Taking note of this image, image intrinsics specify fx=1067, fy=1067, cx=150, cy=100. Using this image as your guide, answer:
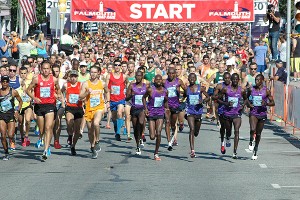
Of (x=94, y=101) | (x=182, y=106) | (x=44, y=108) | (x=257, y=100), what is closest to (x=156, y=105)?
(x=94, y=101)

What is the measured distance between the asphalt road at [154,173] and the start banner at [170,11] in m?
14.3

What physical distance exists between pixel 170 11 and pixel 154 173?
66.9 ft

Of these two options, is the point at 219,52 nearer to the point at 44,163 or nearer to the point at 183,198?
the point at 44,163

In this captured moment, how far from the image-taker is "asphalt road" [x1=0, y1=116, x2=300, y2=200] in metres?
16.0

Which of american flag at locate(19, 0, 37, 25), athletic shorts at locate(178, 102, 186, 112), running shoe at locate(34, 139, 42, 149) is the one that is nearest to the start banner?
american flag at locate(19, 0, 37, 25)

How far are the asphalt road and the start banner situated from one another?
1430 centimetres

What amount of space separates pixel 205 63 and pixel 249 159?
9.51 meters

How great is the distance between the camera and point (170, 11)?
38469 mm

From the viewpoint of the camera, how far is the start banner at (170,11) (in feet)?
126

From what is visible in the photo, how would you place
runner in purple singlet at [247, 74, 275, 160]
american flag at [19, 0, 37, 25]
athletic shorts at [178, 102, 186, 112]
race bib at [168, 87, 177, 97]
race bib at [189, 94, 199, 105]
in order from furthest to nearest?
american flag at [19, 0, 37, 25] < athletic shorts at [178, 102, 186, 112] < race bib at [168, 87, 177, 97] < race bib at [189, 94, 199, 105] < runner in purple singlet at [247, 74, 275, 160]

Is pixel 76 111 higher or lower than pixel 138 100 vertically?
lower

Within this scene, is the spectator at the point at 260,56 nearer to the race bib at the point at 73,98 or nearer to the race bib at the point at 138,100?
the race bib at the point at 138,100

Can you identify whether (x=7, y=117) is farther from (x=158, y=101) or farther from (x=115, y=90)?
(x=115, y=90)

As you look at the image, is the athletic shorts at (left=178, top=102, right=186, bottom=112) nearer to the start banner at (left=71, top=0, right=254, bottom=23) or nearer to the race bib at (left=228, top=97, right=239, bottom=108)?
the race bib at (left=228, top=97, right=239, bottom=108)
